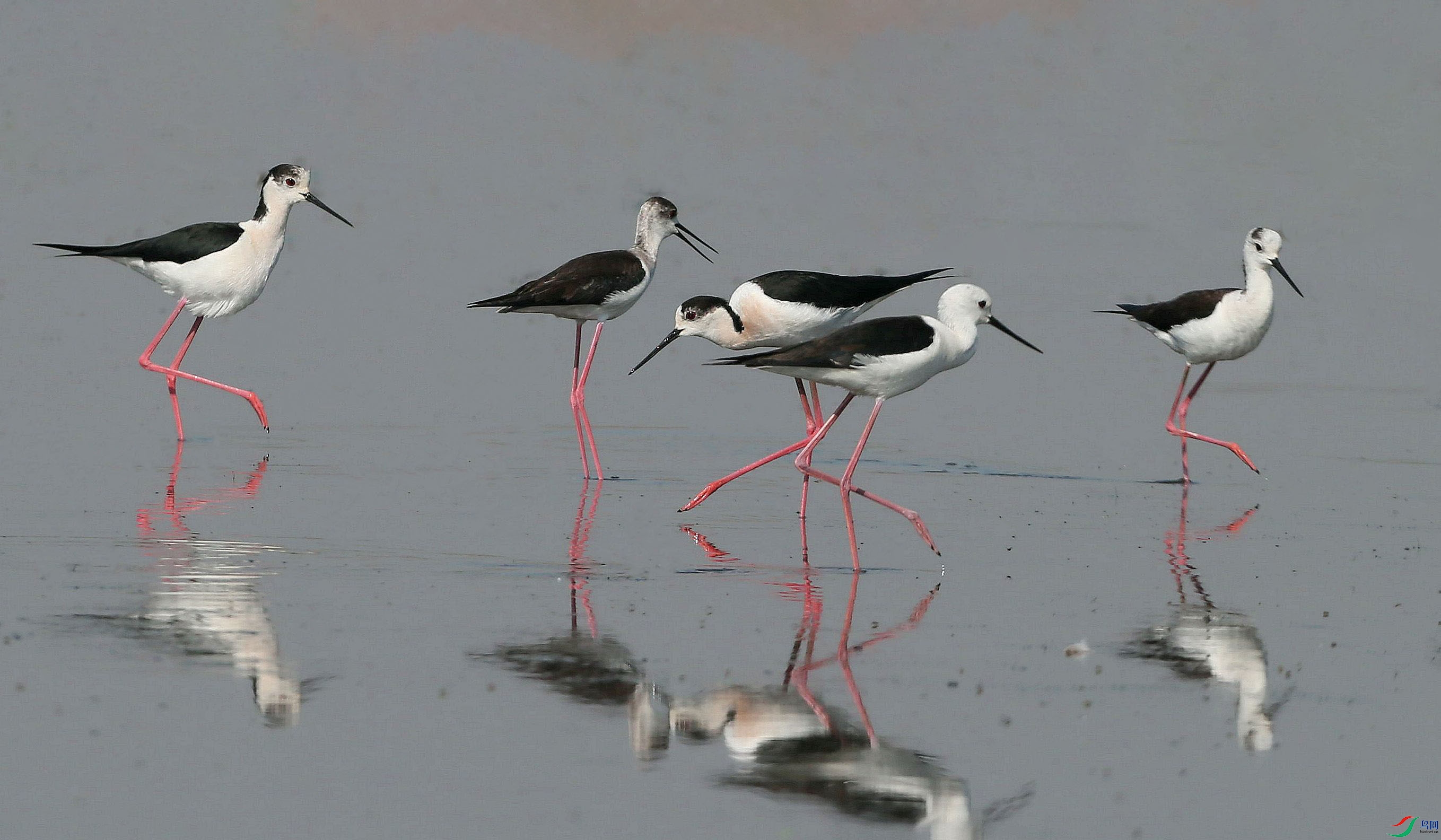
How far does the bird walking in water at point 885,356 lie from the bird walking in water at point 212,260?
5182 millimetres

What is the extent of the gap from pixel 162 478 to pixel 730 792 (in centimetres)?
693

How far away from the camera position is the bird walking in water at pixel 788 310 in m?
11.6

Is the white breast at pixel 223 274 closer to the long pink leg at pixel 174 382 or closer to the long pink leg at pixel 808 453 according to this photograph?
the long pink leg at pixel 174 382

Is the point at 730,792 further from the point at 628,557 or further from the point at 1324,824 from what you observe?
the point at 628,557

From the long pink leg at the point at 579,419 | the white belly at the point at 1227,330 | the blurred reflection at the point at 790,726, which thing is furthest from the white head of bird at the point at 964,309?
the white belly at the point at 1227,330

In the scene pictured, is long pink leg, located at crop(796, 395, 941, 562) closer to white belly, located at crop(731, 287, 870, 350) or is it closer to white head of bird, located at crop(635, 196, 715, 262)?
white belly, located at crop(731, 287, 870, 350)

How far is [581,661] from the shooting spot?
705 cm

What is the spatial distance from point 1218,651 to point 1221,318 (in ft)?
21.7

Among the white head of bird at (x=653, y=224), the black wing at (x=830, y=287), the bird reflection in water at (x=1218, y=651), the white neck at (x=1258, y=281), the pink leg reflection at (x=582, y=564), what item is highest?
the white head of bird at (x=653, y=224)

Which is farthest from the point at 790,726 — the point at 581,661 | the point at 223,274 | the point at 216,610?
the point at 223,274

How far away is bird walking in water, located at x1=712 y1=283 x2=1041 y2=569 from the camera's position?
9.83 metres

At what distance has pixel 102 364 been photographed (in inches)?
630

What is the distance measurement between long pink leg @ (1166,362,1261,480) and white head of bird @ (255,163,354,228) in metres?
7.05

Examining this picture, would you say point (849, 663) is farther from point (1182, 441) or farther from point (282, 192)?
point (282, 192)
